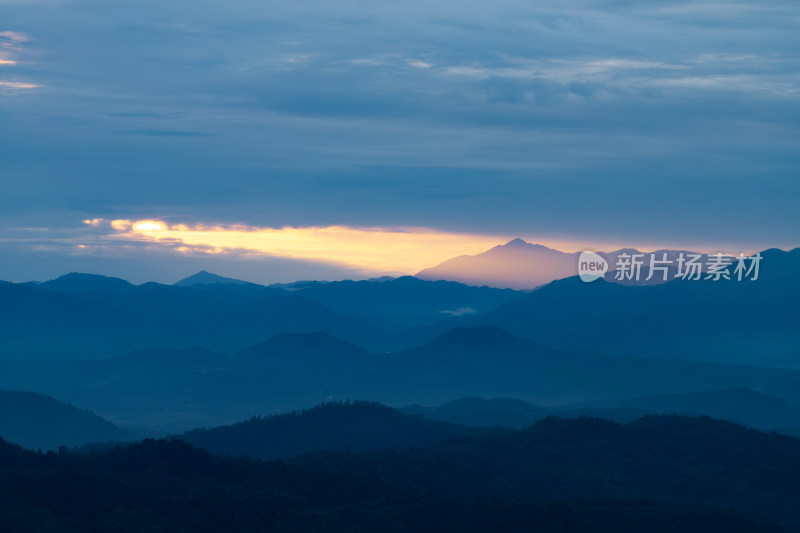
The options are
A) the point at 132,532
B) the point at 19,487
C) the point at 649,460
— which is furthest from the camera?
the point at 649,460

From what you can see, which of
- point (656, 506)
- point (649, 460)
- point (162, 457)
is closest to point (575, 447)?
point (649, 460)

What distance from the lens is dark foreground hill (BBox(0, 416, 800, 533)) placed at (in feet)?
357

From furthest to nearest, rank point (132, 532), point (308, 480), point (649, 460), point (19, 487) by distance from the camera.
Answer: point (649, 460) < point (308, 480) < point (19, 487) < point (132, 532)

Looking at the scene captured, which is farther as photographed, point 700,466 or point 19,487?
point 700,466

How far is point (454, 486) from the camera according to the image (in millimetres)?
144625

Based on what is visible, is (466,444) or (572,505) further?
(466,444)

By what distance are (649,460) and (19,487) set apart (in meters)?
104

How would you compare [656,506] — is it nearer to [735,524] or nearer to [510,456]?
[735,524]

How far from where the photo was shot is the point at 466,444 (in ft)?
568

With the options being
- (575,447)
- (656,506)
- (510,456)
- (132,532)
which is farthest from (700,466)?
(132,532)

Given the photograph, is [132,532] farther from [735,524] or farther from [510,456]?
[510,456]

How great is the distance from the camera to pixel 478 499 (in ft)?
380

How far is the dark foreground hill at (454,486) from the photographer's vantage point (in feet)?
357

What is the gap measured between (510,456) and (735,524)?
187 feet
